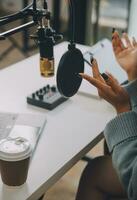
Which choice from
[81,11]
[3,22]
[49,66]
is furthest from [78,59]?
[81,11]

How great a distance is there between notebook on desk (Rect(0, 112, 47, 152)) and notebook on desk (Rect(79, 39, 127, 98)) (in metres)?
0.27

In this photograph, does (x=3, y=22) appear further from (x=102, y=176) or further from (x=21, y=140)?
(x=102, y=176)

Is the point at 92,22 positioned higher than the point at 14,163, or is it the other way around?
the point at 14,163

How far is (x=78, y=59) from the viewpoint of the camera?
49.3 inches

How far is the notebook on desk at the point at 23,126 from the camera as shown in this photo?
1285mm

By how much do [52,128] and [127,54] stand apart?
12.9 inches

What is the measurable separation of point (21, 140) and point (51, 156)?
0.41 feet

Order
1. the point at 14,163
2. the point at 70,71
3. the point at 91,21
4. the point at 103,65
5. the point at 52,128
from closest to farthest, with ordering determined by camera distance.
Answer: the point at 14,163, the point at 70,71, the point at 52,128, the point at 103,65, the point at 91,21

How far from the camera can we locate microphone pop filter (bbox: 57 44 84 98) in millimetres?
1215

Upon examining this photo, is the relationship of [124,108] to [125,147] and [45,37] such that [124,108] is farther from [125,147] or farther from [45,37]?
[45,37]

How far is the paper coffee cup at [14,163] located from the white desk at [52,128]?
2 centimetres

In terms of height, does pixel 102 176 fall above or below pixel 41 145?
below

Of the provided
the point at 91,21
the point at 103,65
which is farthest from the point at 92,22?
the point at 103,65

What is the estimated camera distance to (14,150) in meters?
1.07
